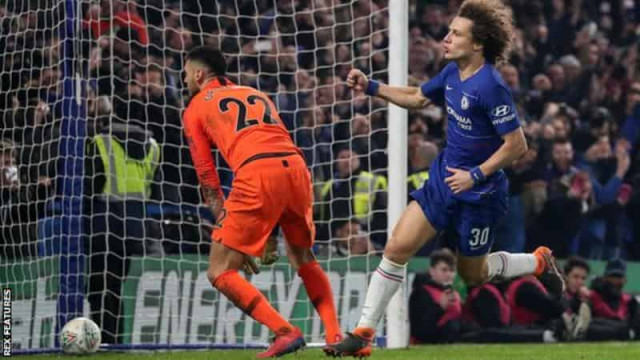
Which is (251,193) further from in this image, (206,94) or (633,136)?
(633,136)

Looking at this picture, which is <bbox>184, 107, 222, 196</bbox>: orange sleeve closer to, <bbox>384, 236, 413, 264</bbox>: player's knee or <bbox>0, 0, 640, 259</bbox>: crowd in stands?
<bbox>384, 236, 413, 264</bbox>: player's knee

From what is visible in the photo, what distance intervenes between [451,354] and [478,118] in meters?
2.86

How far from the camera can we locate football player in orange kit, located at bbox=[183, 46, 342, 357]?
29.6 ft

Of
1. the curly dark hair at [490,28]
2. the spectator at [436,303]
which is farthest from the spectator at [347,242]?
the curly dark hair at [490,28]

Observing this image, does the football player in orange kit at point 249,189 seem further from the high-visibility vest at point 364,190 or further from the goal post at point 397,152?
the high-visibility vest at point 364,190

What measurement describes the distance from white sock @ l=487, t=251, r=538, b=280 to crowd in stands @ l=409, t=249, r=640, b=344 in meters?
3.80

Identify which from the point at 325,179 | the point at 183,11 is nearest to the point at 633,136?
the point at 325,179

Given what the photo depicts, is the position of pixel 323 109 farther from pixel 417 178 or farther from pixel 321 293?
pixel 321 293

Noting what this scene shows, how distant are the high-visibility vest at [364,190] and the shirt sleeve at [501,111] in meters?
4.43

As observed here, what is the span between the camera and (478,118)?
27.6ft

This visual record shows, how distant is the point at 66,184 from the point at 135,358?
5.38ft

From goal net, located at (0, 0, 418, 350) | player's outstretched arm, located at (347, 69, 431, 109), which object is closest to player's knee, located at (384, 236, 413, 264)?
player's outstretched arm, located at (347, 69, 431, 109)

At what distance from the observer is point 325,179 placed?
522 inches

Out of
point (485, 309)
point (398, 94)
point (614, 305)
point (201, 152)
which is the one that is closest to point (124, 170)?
point (201, 152)
